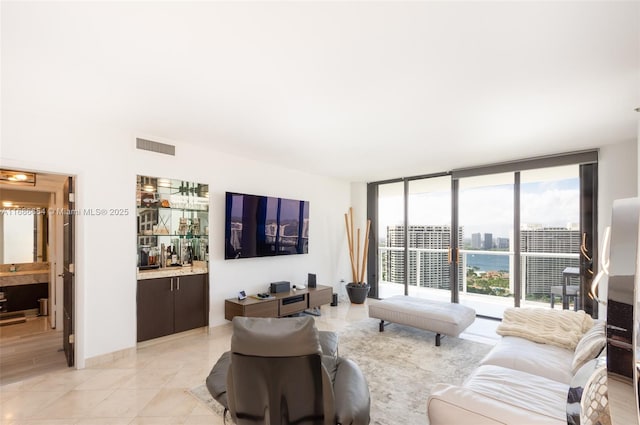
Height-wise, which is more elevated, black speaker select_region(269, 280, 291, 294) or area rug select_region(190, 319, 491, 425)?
black speaker select_region(269, 280, 291, 294)

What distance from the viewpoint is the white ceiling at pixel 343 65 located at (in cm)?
161

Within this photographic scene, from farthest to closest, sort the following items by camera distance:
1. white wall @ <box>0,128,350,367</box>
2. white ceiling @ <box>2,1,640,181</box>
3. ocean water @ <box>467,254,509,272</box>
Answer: ocean water @ <box>467,254,509,272</box> < white wall @ <box>0,128,350,367</box> < white ceiling @ <box>2,1,640,181</box>

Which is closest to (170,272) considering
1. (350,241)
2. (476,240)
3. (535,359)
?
(350,241)

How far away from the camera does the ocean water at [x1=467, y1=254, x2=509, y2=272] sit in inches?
197

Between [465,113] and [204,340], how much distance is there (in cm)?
394

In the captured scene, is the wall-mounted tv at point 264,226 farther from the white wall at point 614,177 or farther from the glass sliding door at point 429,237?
the white wall at point 614,177

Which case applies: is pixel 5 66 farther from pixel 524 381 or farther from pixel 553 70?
pixel 524 381

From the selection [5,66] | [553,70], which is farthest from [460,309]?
[5,66]

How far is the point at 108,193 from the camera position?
3.32m

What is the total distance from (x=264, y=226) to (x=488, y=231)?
3.69 metres

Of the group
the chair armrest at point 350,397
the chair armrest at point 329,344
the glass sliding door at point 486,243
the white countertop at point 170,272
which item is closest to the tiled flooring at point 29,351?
the white countertop at point 170,272

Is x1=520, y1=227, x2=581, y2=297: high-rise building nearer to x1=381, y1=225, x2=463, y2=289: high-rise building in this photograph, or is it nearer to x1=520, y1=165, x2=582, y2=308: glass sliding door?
x1=520, y1=165, x2=582, y2=308: glass sliding door

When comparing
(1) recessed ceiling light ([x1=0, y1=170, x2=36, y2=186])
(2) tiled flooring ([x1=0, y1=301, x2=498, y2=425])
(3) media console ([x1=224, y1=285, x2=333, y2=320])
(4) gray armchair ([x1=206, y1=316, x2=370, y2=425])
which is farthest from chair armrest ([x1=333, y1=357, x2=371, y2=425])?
(1) recessed ceiling light ([x1=0, y1=170, x2=36, y2=186])

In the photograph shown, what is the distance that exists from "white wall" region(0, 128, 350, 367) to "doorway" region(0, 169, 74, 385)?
515 millimetres
